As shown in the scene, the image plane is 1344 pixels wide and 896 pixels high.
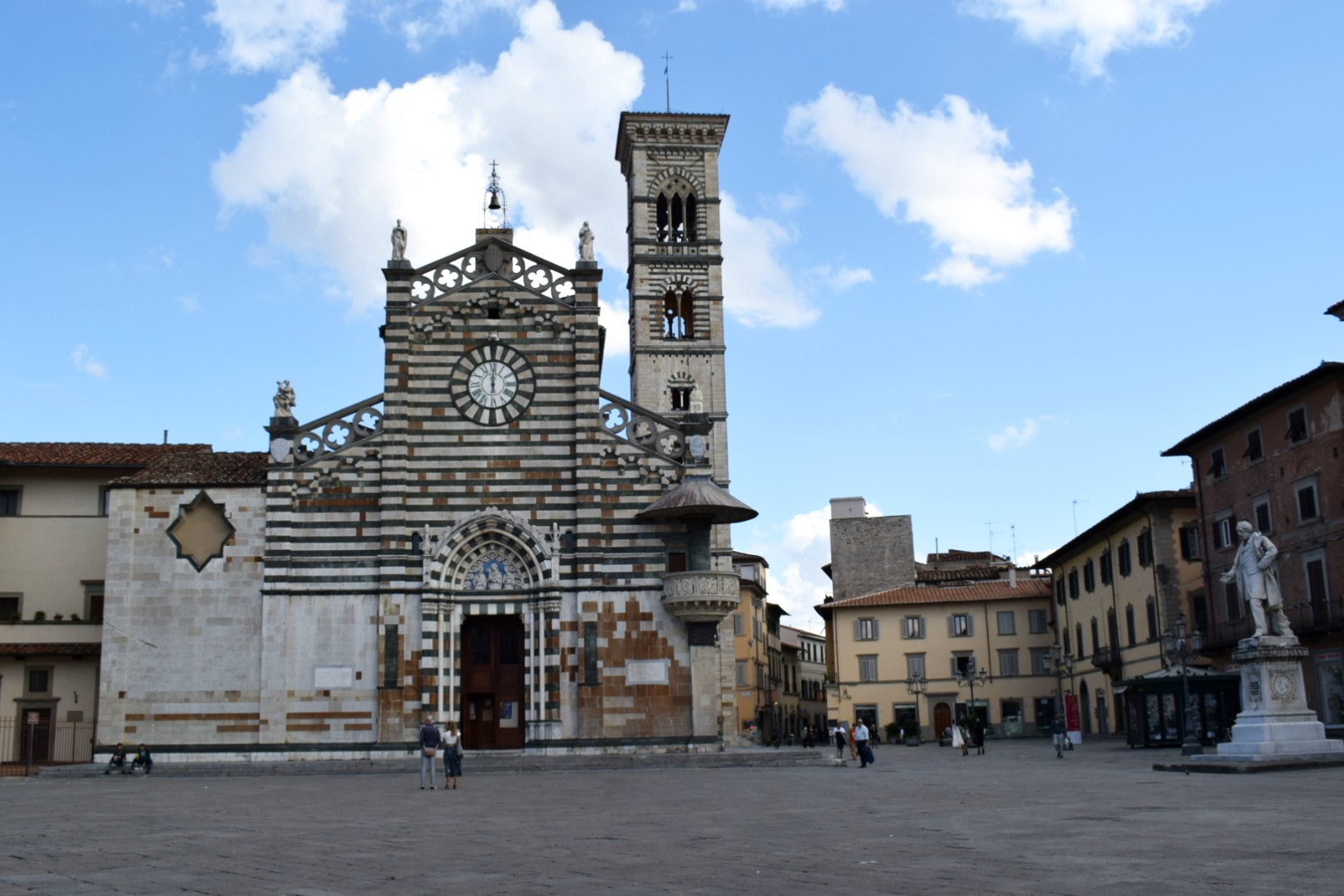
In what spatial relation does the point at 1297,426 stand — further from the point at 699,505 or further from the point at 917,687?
the point at 917,687

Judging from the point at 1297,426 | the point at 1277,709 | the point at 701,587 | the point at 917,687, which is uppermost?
the point at 1297,426

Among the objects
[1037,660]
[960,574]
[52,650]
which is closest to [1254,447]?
[1037,660]

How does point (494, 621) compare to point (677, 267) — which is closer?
point (494, 621)

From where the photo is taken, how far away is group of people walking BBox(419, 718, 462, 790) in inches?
960

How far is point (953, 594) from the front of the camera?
2544 inches

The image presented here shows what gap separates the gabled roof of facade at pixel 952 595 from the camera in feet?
209

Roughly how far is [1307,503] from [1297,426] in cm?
224

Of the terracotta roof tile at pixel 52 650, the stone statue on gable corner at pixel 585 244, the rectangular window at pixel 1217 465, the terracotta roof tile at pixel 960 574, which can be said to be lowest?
the terracotta roof tile at pixel 52 650

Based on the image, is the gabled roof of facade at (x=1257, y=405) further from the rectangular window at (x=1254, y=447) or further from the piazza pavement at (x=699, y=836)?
the piazza pavement at (x=699, y=836)

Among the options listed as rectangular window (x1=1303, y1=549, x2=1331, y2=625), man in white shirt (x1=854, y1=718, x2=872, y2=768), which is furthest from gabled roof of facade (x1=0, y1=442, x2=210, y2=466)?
rectangular window (x1=1303, y1=549, x2=1331, y2=625)

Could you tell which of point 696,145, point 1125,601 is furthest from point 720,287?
point 1125,601

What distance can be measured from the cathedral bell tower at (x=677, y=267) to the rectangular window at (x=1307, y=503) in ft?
71.2

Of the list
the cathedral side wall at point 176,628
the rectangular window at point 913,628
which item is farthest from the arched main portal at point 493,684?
the rectangular window at point 913,628

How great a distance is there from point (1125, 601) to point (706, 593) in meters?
22.8
